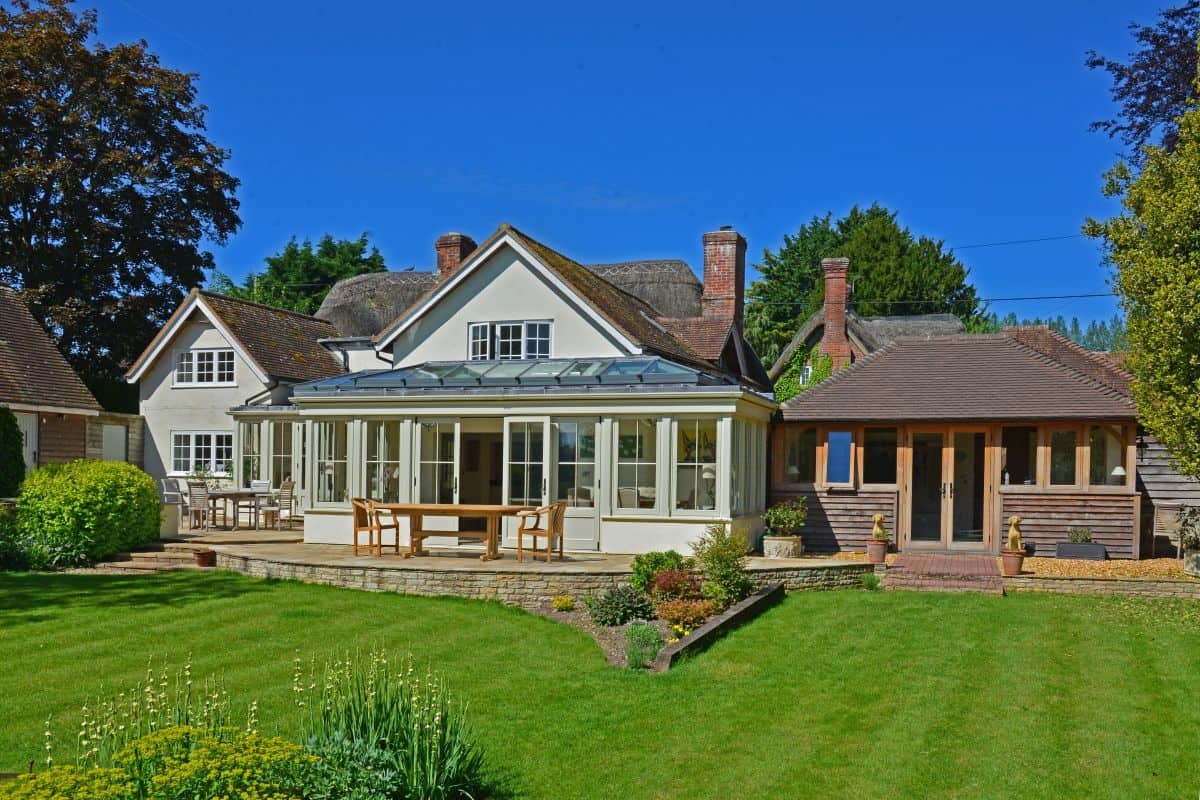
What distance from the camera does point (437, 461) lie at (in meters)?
18.4

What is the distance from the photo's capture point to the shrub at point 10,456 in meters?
21.2

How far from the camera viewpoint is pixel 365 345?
29516mm

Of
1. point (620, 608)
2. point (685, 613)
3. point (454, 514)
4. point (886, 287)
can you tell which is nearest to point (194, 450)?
point (454, 514)

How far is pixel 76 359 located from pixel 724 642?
2994cm

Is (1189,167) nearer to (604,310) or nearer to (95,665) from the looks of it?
(604,310)

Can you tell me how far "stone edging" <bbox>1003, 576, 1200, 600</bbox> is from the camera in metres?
14.4

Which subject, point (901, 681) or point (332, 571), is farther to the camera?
point (332, 571)

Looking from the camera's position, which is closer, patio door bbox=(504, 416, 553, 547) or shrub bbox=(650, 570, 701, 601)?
shrub bbox=(650, 570, 701, 601)

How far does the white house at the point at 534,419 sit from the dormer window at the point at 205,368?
2.77m

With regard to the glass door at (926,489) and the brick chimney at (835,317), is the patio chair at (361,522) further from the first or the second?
the brick chimney at (835,317)

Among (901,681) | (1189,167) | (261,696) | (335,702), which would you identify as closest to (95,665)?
(261,696)

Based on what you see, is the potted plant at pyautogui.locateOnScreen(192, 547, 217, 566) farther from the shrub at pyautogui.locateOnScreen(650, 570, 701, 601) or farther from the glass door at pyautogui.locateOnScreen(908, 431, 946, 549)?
the glass door at pyautogui.locateOnScreen(908, 431, 946, 549)

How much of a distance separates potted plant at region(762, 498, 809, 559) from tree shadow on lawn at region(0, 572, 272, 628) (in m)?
8.12

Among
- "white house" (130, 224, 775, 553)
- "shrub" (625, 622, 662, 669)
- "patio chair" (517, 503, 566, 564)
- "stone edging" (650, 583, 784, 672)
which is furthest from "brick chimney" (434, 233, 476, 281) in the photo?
"shrub" (625, 622, 662, 669)
